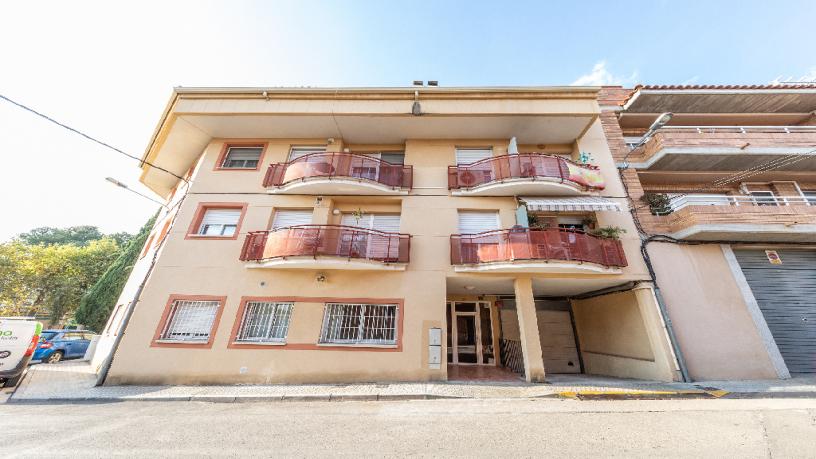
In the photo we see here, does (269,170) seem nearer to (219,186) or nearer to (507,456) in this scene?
(219,186)

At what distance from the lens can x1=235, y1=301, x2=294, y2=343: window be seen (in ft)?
28.7

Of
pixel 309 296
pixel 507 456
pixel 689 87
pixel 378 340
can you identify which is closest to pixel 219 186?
pixel 309 296

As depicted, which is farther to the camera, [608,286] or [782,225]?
[608,286]

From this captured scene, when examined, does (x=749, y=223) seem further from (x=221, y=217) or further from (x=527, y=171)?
(x=221, y=217)

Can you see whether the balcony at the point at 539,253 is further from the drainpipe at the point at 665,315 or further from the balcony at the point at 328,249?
the balcony at the point at 328,249

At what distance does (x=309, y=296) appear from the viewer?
9.17 meters

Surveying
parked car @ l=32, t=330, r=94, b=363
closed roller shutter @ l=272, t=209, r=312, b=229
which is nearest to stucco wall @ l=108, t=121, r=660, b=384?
closed roller shutter @ l=272, t=209, r=312, b=229

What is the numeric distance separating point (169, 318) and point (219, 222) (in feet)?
12.1

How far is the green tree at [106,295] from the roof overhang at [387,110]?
619 inches

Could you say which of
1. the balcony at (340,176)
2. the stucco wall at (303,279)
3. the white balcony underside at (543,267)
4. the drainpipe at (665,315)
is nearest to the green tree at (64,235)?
the stucco wall at (303,279)

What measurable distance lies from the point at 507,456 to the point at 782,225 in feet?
43.0

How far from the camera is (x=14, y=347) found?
729 centimetres

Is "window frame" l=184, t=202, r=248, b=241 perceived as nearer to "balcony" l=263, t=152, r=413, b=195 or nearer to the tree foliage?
"balcony" l=263, t=152, r=413, b=195

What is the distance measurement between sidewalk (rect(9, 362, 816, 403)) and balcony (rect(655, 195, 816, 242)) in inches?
179
